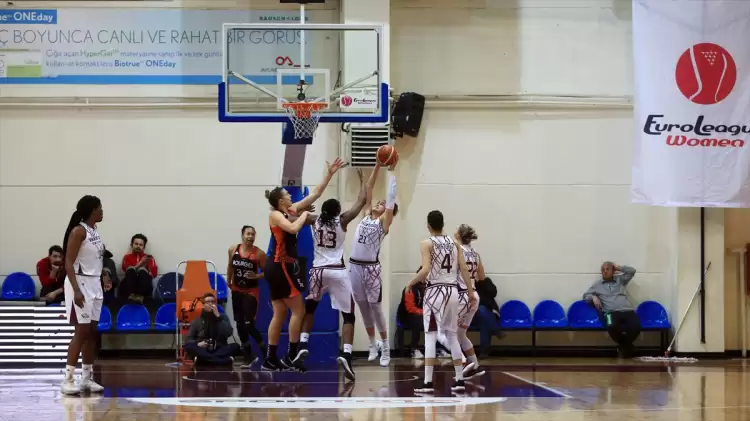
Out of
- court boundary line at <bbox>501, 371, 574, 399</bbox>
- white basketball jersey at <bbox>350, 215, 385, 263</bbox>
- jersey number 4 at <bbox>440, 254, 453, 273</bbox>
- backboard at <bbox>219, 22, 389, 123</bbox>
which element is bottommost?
court boundary line at <bbox>501, 371, 574, 399</bbox>

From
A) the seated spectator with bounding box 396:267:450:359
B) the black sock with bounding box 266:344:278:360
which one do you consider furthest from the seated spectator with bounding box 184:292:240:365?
the seated spectator with bounding box 396:267:450:359

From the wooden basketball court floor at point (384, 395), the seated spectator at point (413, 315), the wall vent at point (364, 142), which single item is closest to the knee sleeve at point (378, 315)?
the wooden basketball court floor at point (384, 395)

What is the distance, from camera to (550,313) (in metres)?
12.6

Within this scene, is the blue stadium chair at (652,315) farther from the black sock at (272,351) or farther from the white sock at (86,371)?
the white sock at (86,371)

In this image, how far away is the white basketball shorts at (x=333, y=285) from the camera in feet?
31.0

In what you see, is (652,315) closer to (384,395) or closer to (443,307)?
(443,307)

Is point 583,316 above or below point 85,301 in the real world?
below

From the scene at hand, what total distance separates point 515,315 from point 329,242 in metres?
4.07

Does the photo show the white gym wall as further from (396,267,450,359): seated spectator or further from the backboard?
the backboard

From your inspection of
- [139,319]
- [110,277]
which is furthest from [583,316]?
[110,277]

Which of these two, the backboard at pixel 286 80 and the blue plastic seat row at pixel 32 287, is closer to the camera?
the backboard at pixel 286 80

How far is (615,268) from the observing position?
41.5ft

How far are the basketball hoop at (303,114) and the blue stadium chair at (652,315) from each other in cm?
587

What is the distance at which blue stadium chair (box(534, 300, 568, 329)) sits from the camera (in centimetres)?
1252
